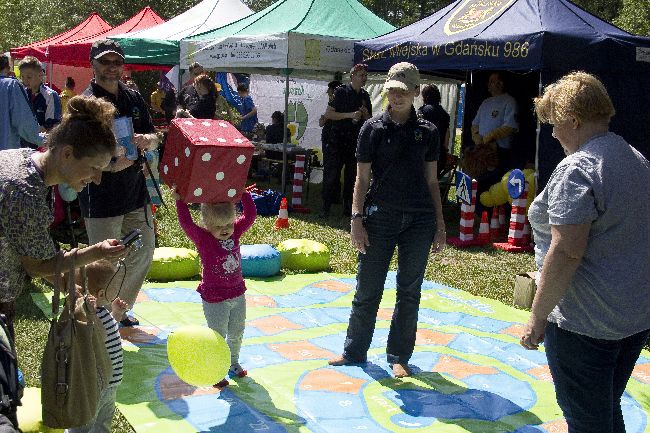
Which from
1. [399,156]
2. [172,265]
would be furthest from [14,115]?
[399,156]

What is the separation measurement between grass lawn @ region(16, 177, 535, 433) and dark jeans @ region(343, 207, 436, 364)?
2.06 metres

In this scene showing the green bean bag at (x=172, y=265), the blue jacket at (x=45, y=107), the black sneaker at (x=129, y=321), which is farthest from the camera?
the blue jacket at (x=45, y=107)

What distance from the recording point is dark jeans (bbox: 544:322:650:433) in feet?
9.89

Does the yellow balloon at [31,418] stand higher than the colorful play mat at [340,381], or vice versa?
the yellow balloon at [31,418]

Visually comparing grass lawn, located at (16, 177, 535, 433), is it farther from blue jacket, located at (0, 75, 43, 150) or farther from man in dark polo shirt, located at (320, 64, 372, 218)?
blue jacket, located at (0, 75, 43, 150)

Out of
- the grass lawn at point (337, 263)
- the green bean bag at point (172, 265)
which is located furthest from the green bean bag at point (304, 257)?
the green bean bag at point (172, 265)

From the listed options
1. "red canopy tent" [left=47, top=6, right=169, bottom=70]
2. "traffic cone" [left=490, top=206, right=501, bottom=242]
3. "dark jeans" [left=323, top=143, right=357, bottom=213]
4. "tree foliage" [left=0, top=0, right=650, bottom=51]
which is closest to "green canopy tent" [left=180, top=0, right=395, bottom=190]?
"dark jeans" [left=323, top=143, right=357, bottom=213]

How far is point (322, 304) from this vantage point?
677 cm

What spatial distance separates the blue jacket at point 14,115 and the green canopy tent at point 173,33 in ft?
25.3

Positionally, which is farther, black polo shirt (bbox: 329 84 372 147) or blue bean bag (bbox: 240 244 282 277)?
black polo shirt (bbox: 329 84 372 147)

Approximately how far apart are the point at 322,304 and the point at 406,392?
203cm

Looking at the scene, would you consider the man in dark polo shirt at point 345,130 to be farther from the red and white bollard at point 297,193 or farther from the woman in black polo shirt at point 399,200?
the woman in black polo shirt at point 399,200

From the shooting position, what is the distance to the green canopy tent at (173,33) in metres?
14.9

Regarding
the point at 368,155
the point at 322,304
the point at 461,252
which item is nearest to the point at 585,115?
the point at 368,155
